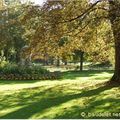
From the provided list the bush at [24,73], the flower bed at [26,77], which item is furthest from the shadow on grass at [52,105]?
the bush at [24,73]

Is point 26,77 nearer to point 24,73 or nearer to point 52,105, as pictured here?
point 24,73

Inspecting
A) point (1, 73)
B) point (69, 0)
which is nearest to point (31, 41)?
point (69, 0)

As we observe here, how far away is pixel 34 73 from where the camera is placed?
2775 centimetres

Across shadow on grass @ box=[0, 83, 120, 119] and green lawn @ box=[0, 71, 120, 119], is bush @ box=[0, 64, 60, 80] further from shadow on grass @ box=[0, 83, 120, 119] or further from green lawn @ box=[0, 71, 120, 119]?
shadow on grass @ box=[0, 83, 120, 119]

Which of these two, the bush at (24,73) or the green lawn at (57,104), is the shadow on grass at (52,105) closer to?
the green lawn at (57,104)

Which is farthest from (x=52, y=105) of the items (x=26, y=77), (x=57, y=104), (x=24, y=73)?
(x=24, y=73)

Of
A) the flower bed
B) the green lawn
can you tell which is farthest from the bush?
the green lawn

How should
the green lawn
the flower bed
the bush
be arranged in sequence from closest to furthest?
the green lawn, the flower bed, the bush

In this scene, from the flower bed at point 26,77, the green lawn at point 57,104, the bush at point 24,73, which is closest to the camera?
the green lawn at point 57,104

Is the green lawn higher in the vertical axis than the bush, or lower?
lower

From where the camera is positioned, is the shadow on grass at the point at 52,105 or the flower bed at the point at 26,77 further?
the flower bed at the point at 26,77

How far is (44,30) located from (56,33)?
708mm

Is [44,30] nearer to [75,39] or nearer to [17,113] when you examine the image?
[75,39]

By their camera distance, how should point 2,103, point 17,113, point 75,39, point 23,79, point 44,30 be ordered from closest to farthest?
point 17,113 → point 2,103 → point 44,30 → point 75,39 → point 23,79
